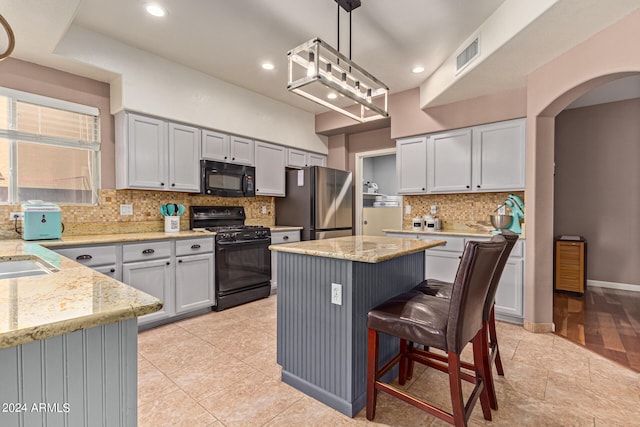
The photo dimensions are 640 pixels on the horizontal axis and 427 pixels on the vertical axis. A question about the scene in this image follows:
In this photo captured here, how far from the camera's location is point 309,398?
199 centimetres

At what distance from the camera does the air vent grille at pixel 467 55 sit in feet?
9.46

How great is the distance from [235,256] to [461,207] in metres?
2.93

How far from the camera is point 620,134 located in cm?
448

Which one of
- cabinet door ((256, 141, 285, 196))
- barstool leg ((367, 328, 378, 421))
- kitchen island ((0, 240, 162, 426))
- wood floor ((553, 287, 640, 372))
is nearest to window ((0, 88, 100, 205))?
cabinet door ((256, 141, 285, 196))

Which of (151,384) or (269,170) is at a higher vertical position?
(269,170)

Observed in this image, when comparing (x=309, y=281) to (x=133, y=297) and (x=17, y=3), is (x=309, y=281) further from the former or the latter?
(x=17, y=3)

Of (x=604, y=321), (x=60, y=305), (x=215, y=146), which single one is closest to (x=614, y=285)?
(x=604, y=321)

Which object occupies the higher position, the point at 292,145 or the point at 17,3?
the point at 17,3

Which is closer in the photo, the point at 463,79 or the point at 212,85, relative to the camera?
the point at 463,79

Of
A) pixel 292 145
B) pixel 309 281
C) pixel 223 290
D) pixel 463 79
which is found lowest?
pixel 223 290

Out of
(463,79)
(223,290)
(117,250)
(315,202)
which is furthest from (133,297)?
(315,202)

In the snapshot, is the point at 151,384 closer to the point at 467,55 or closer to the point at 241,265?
the point at 241,265

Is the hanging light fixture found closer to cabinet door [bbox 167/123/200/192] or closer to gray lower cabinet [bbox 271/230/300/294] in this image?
cabinet door [bbox 167/123/200/192]

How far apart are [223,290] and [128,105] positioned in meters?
2.14
